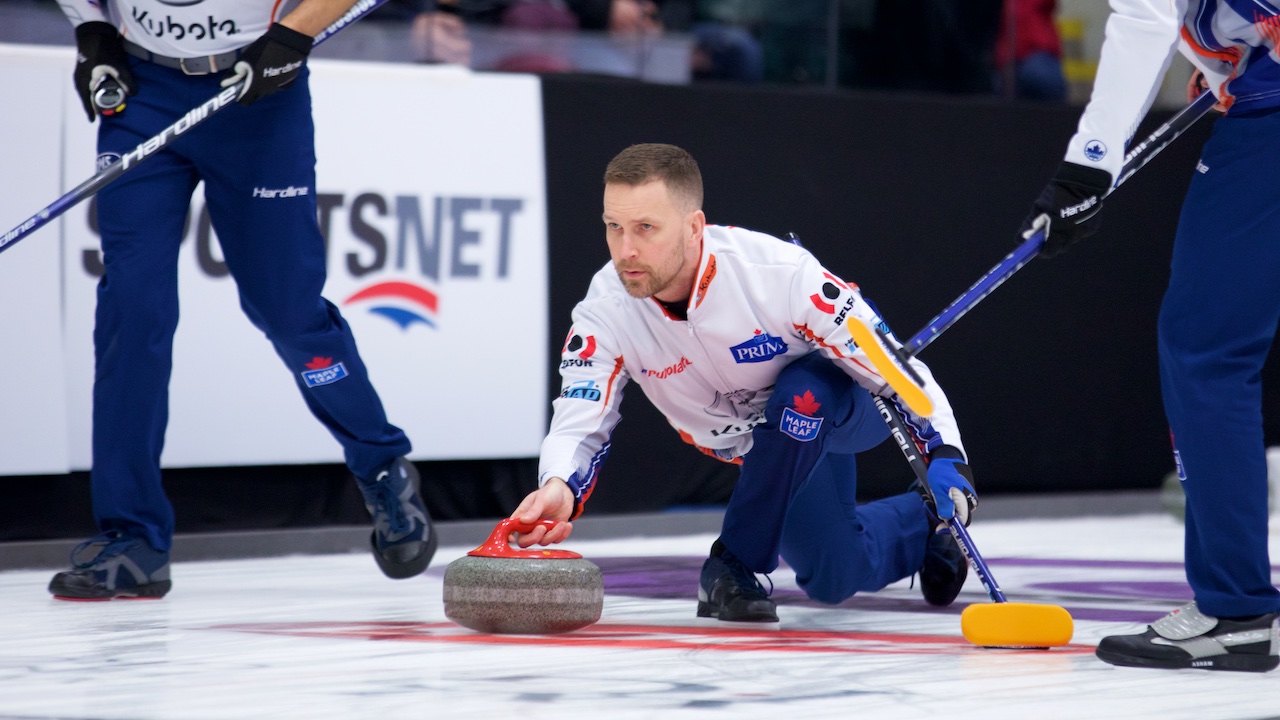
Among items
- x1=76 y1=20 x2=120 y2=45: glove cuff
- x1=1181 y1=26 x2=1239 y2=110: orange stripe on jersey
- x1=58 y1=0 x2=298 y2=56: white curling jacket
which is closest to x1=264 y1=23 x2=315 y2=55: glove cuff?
x1=58 y1=0 x2=298 y2=56: white curling jacket

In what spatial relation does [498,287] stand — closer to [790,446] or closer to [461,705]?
[790,446]

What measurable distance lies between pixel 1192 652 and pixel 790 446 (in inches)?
29.4

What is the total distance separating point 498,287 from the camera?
4645mm

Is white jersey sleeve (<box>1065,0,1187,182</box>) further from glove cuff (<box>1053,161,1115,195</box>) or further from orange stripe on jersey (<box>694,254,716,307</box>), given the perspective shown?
orange stripe on jersey (<box>694,254,716,307</box>)

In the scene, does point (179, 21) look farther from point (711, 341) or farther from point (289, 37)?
point (711, 341)

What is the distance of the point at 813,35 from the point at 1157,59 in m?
2.97

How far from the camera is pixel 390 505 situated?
3553 millimetres

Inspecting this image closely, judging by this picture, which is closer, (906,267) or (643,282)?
(643,282)

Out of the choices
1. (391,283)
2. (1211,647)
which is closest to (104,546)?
(391,283)

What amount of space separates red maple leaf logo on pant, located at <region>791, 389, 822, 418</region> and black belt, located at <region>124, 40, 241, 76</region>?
54.8 inches

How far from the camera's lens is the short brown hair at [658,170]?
110 inches

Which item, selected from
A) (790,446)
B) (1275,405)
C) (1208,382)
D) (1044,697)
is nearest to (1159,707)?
(1044,697)

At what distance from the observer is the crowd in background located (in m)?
4.79

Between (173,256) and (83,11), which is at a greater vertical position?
(83,11)
